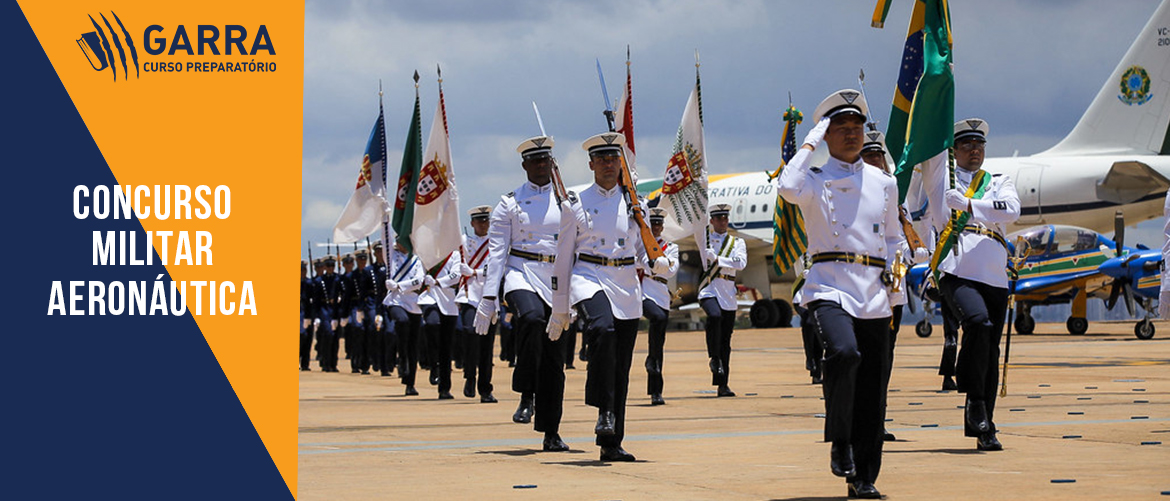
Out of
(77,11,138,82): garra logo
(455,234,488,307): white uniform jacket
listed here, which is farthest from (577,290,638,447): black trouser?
(455,234,488,307): white uniform jacket

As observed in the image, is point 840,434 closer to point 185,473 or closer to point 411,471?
point 411,471

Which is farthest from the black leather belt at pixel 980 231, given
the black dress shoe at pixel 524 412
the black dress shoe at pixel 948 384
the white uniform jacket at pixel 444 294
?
the white uniform jacket at pixel 444 294

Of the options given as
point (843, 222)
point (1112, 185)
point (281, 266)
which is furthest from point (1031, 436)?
point (1112, 185)

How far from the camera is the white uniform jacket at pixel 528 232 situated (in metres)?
10.0

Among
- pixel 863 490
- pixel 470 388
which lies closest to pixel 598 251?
pixel 863 490

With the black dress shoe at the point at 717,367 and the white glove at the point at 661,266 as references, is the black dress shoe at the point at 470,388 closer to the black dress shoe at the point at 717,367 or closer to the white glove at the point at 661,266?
the black dress shoe at the point at 717,367

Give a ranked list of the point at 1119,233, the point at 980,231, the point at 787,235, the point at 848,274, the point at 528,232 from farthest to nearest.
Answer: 1. the point at 1119,233
2. the point at 528,232
3. the point at 980,231
4. the point at 787,235
5. the point at 848,274

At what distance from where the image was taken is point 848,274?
6.98m

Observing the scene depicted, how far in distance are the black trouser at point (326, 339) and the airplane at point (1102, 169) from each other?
1491 cm

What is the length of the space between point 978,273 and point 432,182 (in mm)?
7982

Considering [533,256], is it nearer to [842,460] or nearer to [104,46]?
[842,460]

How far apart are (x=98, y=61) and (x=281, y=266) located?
0.91 metres

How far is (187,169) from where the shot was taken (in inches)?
207

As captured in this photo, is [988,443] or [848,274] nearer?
[848,274]
